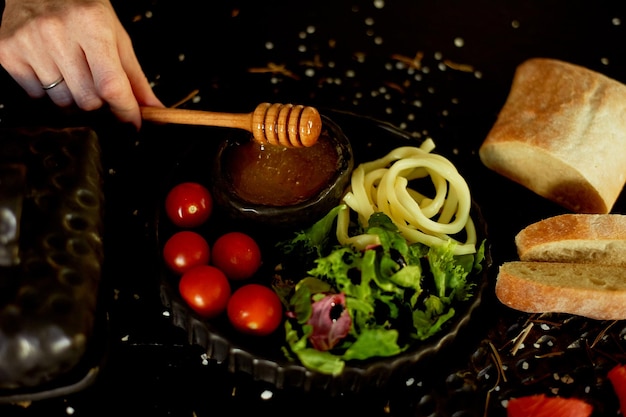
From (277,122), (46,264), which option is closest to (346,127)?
(277,122)

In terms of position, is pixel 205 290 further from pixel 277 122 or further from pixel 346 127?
pixel 346 127

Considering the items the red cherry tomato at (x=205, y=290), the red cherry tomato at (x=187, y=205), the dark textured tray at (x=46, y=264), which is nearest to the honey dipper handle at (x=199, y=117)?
the red cherry tomato at (x=187, y=205)

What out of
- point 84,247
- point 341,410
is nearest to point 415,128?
point 341,410

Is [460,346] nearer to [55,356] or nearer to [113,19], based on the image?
[55,356]

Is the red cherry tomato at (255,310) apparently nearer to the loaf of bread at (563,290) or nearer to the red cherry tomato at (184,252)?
the red cherry tomato at (184,252)

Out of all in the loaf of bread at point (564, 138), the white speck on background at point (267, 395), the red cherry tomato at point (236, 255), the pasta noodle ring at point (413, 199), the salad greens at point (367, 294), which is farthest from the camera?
the loaf of bread at point (564, 138)

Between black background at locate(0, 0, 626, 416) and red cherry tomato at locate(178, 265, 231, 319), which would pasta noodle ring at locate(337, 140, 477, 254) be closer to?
black background at locate(0, 0, 626, 416)

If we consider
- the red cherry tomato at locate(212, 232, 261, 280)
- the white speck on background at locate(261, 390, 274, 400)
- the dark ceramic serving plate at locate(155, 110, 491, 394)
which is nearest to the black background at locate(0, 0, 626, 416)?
the white speck on background at locate(261, 390, 274, 400)
